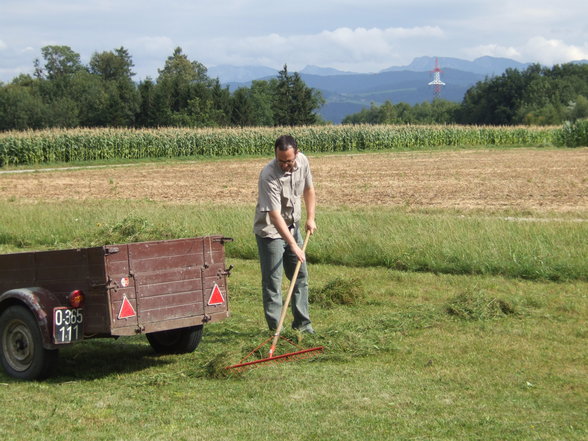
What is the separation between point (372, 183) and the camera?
29641 mm

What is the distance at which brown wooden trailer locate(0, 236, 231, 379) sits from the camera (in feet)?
21.4

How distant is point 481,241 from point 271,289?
518 cm

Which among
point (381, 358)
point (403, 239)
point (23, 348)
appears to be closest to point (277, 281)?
point (381, 358)

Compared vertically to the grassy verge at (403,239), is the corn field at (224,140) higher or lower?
higher

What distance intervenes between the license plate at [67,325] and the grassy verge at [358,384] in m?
0.46

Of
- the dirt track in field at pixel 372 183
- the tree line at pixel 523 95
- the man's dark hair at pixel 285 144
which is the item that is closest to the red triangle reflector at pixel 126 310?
the man's dark hair at pixel 285 144

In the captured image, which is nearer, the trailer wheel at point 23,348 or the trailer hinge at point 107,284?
the trailer hinge at point 107,284

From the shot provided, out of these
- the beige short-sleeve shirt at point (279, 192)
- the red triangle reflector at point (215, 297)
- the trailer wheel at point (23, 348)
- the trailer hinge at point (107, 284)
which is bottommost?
the trailer wheel at point (23, 348)

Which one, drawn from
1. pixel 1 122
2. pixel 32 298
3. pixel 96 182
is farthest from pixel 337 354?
pixel 1 122

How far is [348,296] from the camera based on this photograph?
988 cm

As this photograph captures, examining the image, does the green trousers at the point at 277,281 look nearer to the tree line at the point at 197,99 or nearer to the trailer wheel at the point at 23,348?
the trailer wheel at the point at 23,348

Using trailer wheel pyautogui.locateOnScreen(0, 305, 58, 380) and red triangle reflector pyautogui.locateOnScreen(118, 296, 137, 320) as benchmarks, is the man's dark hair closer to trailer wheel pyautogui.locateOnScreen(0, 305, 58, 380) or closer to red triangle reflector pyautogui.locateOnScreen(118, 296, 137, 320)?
red triangle reflector pyautogui.locateOnScreen(118, 296, 137, 320)

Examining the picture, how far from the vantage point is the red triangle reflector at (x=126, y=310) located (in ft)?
21.4

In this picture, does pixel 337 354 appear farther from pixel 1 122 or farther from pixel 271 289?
pixel 1 122
